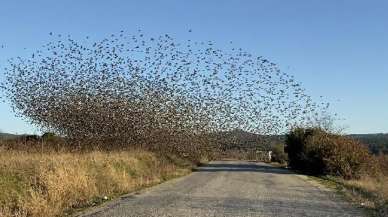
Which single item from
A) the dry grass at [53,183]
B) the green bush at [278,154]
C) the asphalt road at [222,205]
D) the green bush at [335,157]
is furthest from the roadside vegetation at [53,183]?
the green bush at [278,154]

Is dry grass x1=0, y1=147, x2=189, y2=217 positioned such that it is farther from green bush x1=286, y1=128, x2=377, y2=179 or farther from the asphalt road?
green bush x1=286, y1=128, x2=377, y2=179

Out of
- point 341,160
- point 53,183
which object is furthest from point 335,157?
point 53,183

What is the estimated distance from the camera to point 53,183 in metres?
17.3

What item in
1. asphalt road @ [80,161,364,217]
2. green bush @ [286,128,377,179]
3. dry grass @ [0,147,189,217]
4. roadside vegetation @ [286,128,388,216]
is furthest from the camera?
green bush @ [286,128,377,179]

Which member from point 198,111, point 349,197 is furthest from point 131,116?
point 349,197

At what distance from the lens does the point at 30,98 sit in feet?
116

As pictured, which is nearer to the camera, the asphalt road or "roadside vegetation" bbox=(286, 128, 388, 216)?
the asphalt road

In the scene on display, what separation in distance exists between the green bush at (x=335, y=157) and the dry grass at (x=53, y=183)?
24.6m

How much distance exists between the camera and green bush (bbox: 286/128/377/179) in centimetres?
4712

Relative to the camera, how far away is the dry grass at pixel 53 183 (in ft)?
50.3

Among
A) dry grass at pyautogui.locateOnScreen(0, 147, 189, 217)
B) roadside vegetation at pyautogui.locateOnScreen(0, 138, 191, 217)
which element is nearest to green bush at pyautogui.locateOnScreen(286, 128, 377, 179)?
roadside vegetation at pyautogui.locateOnScreen(0, 138, 191, 217)

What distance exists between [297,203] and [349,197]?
4360 mm

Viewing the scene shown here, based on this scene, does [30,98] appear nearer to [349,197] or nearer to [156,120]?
[156,120]

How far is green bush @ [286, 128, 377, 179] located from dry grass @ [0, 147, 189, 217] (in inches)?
970
